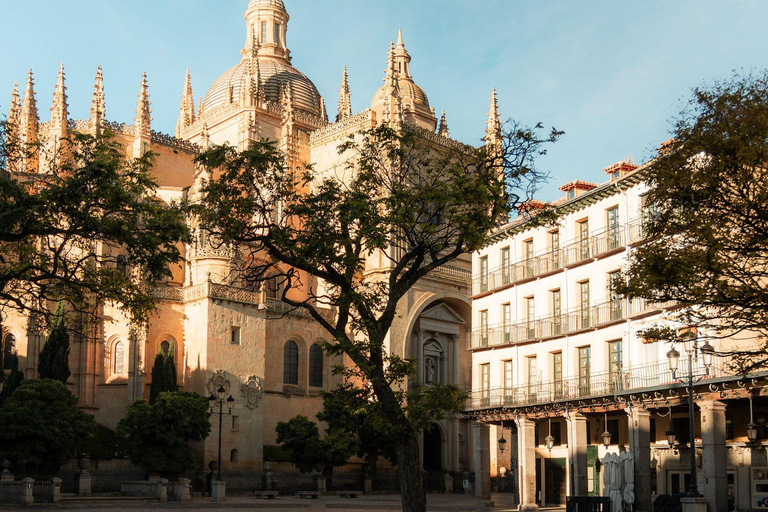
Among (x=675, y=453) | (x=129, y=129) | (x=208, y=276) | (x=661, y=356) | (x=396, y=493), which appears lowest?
(x=396, y=493)

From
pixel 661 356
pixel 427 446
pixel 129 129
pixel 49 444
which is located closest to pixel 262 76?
pixel 129 129

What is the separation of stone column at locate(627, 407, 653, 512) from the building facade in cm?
4

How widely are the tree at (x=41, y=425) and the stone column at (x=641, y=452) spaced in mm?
21808

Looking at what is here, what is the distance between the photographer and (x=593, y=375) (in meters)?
32.7

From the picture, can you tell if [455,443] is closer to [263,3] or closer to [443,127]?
[443,127]

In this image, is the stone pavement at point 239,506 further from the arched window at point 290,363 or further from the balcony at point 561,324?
the arched window at point 290,363

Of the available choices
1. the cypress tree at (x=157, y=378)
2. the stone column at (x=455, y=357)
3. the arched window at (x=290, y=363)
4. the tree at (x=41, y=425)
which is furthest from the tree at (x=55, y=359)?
the stone column at (x=455, y=357)

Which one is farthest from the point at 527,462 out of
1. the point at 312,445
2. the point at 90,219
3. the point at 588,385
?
the point at 90,219

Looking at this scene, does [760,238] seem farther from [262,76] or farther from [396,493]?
[262,76]

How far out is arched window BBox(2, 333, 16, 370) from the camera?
45062 mm

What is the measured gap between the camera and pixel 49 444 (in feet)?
122

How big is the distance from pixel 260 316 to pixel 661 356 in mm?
25101

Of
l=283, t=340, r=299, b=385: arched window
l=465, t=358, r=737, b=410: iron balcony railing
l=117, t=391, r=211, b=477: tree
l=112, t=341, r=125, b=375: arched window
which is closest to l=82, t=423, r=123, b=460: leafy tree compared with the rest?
l=117, t=391, r=211, b=477: tree

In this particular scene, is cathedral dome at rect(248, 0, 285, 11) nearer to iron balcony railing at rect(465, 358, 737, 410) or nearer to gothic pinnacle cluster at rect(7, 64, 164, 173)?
gothic pinnacle cluster at rect(7, 64, 164, 173)
